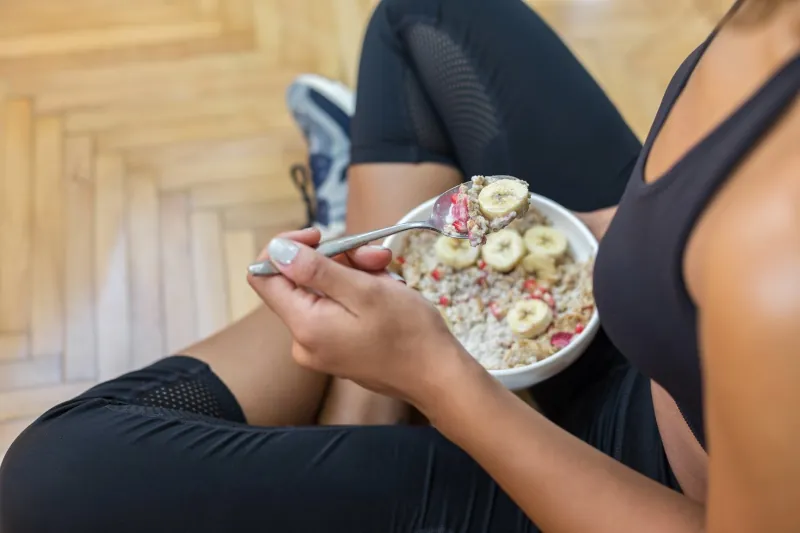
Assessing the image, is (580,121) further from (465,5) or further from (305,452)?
(305,452)

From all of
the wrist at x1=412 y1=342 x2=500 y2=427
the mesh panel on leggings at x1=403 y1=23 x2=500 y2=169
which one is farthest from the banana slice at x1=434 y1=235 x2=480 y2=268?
the wrist at x1=412 y1=342 x2=500 y2=427

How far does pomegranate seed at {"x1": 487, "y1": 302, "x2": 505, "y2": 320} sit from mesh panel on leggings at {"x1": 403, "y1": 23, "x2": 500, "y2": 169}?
0.17 m

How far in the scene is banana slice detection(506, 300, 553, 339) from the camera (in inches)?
31.4

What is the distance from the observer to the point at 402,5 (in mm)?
971

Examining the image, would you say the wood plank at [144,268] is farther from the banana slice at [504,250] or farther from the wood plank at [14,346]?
the banana slice at [504,250]

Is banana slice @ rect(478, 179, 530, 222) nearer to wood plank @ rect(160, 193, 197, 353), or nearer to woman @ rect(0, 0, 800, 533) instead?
woman @ rect(0, 0, 800, 533)

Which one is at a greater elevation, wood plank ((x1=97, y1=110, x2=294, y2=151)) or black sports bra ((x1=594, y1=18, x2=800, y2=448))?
wood plank ((x1=97, y1=110, x2=294, y2=151))

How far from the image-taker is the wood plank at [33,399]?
1.17 metres

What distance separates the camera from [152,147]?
1.42 m

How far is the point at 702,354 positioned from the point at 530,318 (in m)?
0.38

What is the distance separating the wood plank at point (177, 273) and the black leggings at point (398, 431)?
0.43m

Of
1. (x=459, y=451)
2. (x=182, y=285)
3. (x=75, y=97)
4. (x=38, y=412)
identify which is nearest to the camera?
(x=459, y=451)

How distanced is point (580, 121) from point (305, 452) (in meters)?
0.49

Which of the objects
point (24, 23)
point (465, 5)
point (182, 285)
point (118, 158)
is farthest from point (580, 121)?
point (24, 23)
